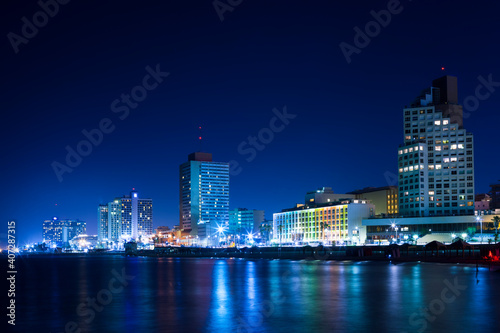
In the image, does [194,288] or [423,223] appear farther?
[423,223]

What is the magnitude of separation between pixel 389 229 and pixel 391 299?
501 feet

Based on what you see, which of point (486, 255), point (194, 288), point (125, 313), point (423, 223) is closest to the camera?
point (125, 313)

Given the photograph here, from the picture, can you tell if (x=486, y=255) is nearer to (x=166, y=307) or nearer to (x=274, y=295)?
(x=274, y=295)

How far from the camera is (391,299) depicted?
42188 mm

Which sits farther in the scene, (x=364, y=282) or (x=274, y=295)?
(x=364, y=282)

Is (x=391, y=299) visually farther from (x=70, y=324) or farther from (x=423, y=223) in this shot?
(x=423, y=223)

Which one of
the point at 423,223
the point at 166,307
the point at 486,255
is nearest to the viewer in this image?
the point at 166,307

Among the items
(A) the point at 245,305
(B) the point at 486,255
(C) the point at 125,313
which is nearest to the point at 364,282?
(A) the point at 245,305

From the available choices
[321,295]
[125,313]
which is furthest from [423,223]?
[125,313]

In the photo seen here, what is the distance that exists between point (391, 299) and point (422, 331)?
14.3 m

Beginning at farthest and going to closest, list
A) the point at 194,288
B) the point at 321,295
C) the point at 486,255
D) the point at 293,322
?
the point at 486,255, the point at 194,288, the point at 321,295, the point at 293,322

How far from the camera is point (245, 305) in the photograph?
40719mm

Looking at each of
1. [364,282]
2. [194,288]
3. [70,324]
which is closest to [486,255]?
[364,282]

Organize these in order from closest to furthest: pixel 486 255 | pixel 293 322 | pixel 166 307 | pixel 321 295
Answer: pixel 293 322, pixel 166 307, pixel 321 295, pixel 486 255
